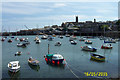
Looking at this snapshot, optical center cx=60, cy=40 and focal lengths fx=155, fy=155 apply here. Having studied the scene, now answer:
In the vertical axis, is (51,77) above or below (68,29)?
below

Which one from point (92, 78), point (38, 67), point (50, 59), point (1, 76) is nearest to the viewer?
point (92, 78)

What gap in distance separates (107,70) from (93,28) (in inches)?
5970

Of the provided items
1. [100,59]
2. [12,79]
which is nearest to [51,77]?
[12,79]

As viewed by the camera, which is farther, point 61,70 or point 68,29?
point 68,29

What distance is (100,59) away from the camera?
37500mm

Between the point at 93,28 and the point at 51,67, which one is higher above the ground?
the point at 93,28

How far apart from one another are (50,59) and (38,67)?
490 cm

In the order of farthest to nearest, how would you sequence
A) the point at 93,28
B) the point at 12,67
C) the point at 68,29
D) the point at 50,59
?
the point at 68,29
the point at 93,28
the point at 50,59
the point at 12,67

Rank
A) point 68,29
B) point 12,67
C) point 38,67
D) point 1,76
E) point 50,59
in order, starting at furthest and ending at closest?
point 68,29 < point 50,59 < point 38,67 < point 12,67 < point 1,76

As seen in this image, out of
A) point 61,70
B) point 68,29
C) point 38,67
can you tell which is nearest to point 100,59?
point 61,70

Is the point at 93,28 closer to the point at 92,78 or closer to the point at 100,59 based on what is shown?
the point at 100,59

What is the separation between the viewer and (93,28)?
177500 millimetres

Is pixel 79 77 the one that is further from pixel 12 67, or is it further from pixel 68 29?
pixel 68 29

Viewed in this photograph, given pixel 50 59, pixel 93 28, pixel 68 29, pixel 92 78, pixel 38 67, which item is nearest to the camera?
pixel 92 78
